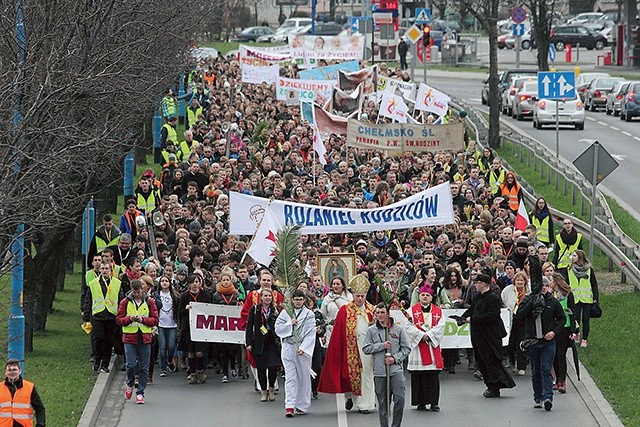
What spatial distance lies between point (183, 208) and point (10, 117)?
8428 mm

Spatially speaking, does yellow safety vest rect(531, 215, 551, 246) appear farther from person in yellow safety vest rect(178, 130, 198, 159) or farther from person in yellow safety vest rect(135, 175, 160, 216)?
person in yellow safety vest rect(178, 130, 198, 159)

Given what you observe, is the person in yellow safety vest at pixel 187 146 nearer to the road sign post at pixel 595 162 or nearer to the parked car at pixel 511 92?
the road sign post at pixel 595 162

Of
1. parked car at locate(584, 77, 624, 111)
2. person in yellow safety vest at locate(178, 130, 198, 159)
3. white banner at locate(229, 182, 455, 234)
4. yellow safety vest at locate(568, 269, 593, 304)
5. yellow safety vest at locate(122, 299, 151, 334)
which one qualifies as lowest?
parked car at locate(584, 77, 624, 111)

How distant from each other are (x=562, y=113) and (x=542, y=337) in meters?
32.5

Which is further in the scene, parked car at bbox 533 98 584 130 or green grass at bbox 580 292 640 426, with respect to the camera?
parked car at bbox 533 98 584 130

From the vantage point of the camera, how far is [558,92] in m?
33.1

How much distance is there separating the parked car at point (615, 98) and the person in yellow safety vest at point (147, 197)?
31.1 metres

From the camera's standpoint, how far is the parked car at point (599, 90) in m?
58.6

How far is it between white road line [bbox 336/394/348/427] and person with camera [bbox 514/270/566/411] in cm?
217

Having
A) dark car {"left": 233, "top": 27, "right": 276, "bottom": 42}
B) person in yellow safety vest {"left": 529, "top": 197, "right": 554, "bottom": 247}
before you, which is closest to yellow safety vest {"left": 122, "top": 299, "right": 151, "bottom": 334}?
person in yellow safety vest {"left": 529, "top": 197, "right": 554, "bottom": 247}

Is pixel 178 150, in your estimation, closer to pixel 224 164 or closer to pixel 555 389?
pixel 224 164

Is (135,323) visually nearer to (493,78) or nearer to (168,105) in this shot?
(168,105)

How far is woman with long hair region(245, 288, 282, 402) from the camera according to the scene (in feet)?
60.6

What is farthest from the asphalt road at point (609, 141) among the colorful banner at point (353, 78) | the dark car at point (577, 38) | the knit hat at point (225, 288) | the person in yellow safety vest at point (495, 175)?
the dark car at point (577, 38)
